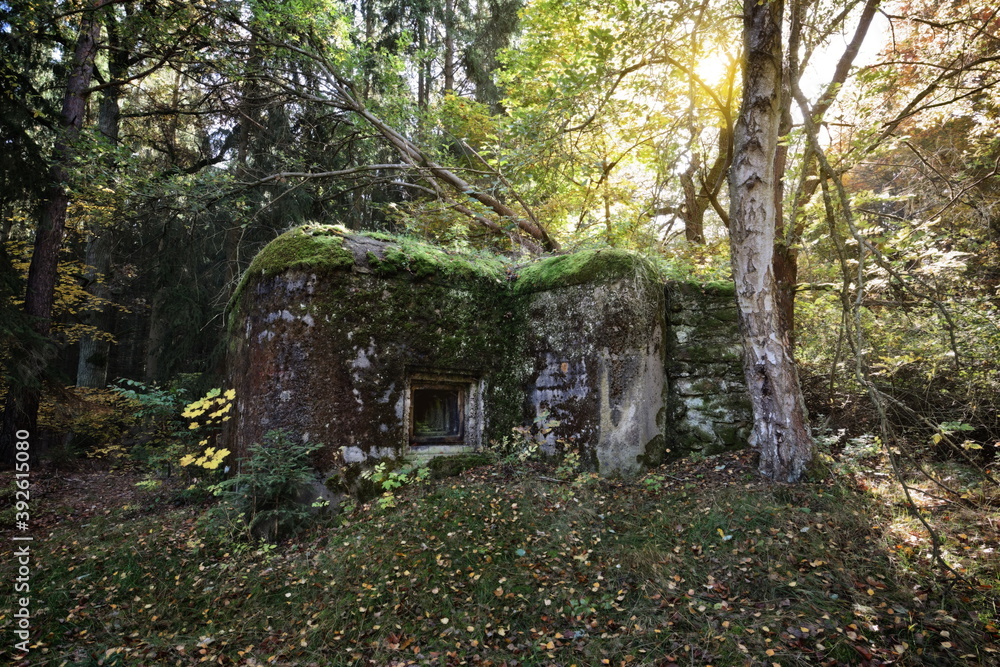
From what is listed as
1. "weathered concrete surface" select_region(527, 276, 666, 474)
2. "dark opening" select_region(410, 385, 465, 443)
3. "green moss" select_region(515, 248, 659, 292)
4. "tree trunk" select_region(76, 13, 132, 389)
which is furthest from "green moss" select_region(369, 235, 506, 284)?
"tree trunk" select_region(76, 13, 132, 389)

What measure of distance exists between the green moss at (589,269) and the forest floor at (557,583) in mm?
2210

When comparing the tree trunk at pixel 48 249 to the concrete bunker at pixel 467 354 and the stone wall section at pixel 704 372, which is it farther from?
the stone wall section at pixel 704 372

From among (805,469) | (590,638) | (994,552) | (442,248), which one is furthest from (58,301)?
(994,552)

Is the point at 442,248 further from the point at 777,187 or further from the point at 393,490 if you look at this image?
the point at 777,187

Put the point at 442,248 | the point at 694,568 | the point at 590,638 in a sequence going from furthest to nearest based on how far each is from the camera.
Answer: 1. the point at 442,248
2. the point at 694,568
3. the point at 590,638

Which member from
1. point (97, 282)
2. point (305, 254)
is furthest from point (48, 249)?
point (305, 254)

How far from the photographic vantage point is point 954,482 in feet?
14.4

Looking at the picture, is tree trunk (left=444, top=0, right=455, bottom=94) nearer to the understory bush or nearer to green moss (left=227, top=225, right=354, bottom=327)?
green moss (left=227, top=225, right=354, bottom=327)

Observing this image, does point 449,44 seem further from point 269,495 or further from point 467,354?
point 269,495

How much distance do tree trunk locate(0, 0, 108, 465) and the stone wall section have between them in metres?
9.36

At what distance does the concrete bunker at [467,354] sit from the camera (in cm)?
491

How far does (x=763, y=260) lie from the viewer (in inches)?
173

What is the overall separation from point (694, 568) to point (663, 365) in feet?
8.24

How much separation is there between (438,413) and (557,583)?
2.75 metres
